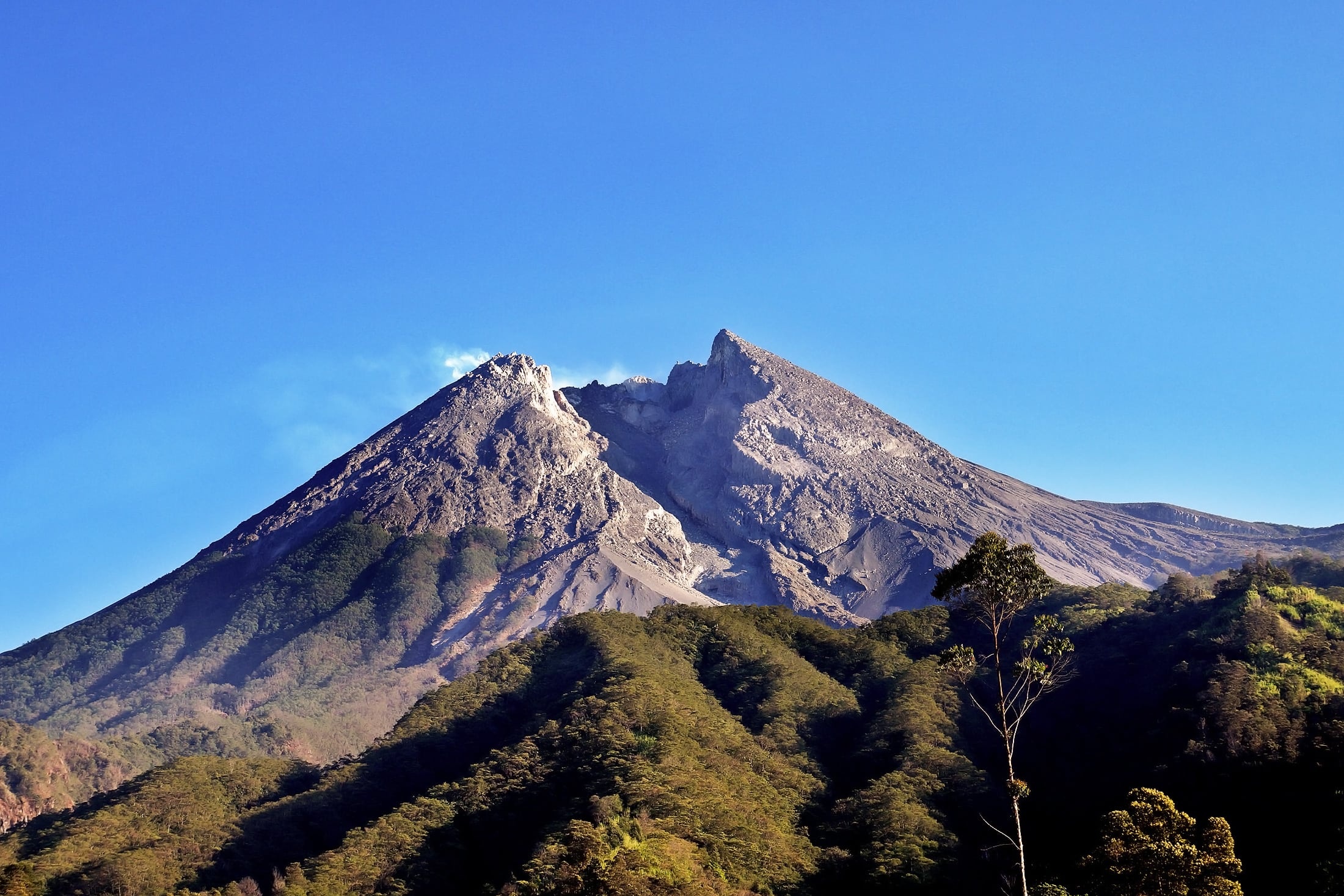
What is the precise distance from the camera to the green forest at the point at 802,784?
5594cm

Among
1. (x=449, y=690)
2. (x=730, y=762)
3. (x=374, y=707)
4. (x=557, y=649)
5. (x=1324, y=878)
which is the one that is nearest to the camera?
(x=1324, y=878)

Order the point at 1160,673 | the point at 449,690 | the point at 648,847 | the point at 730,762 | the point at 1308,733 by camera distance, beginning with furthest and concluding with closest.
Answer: the point at 449,690 → the point at 1160,673 → the point at 730,762 → the point at 1308,733 → the point at 648,847

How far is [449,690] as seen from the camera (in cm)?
9925

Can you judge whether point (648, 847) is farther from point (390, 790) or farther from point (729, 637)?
point (729, 637)

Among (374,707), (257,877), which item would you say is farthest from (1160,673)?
(374,707)

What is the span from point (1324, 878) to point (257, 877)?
58.7m

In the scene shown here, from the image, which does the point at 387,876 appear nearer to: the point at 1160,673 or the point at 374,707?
the point at 1160,673

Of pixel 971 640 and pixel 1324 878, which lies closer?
pixel 1324 878

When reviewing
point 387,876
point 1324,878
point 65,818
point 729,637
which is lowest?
point 1324,878

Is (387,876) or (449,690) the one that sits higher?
(449,690)

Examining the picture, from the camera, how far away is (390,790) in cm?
8100

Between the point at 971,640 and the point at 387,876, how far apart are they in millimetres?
58084

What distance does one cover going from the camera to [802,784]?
237 feet

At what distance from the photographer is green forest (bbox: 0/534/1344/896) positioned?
55.9 metres
